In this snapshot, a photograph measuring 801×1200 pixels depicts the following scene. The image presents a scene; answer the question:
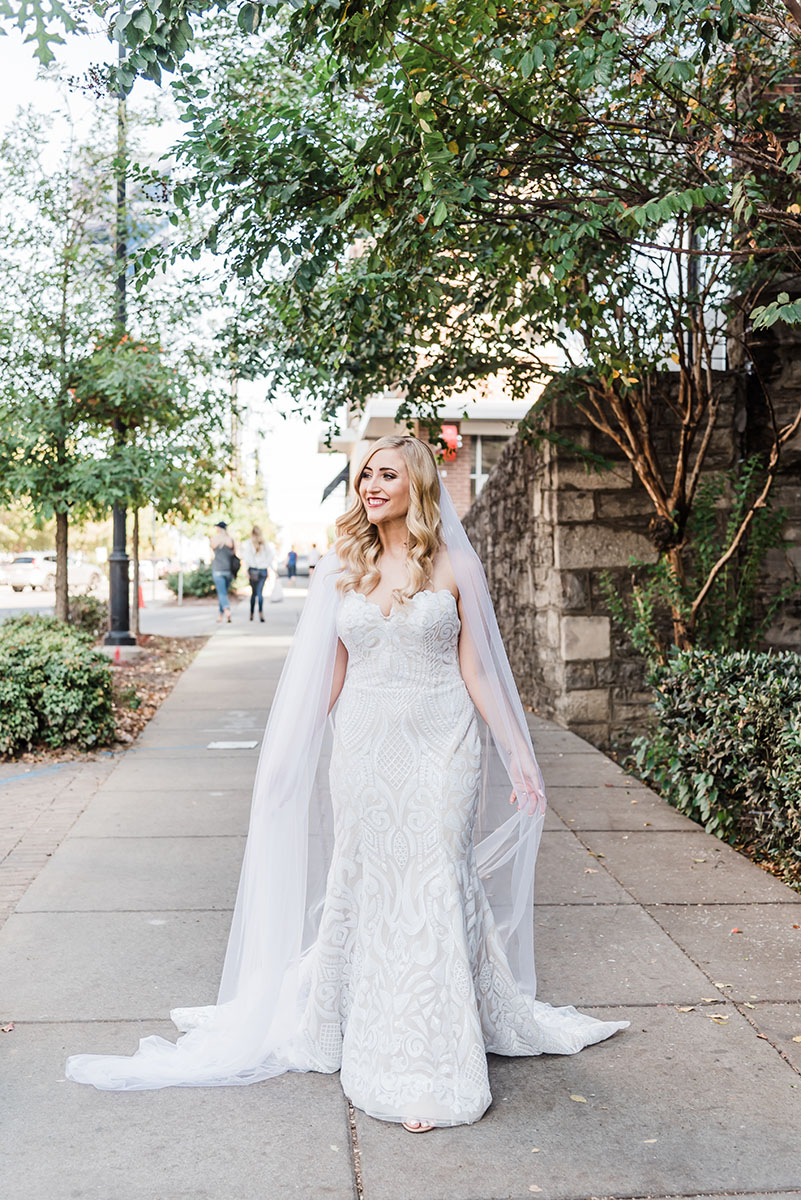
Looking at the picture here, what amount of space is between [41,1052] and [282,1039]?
2.62 ft

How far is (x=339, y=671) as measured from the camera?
12.7 feet

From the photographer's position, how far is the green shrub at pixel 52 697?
839cm

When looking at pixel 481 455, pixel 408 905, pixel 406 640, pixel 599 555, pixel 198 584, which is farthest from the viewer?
pixel 198 584

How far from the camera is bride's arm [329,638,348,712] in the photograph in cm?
386

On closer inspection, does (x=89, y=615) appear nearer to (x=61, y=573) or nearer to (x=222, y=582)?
(x=61, y=573)

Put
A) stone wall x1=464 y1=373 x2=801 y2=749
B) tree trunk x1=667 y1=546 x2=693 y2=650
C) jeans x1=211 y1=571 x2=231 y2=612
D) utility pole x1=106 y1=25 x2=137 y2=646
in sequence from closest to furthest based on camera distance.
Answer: tree trunk x1=667 y1=546 x2=693 y2=650, stone wall x1=464 y1=373 x2=801 y2=749, utility pole x1=106 y1=25 x2=137 y2=646, jeans x1=211 y1=571 x2=231 y2=612

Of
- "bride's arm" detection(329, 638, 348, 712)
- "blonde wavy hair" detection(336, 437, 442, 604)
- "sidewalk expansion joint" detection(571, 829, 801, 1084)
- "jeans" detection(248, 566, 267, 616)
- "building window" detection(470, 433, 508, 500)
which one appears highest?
"building window" detection(470, 433, 508, 500)

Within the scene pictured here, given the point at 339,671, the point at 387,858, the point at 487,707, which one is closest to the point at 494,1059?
the point at 387,858

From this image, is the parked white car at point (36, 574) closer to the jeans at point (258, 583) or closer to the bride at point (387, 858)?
the jeans at point (258, 583)

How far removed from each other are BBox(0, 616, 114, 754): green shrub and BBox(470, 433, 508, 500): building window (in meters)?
15.7

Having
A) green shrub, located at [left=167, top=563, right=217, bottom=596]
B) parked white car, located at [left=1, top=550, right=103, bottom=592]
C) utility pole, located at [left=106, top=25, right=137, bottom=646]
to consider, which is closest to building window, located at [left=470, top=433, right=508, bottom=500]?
utility pole, located at [left=106, top=25, right=137, bottom=646]

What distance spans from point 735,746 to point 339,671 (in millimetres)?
3132

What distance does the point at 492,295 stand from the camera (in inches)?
282

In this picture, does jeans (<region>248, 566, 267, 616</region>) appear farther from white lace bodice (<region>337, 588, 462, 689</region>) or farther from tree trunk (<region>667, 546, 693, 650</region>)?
white lace bodice (<region>337, 588, 462, 689</region>)
